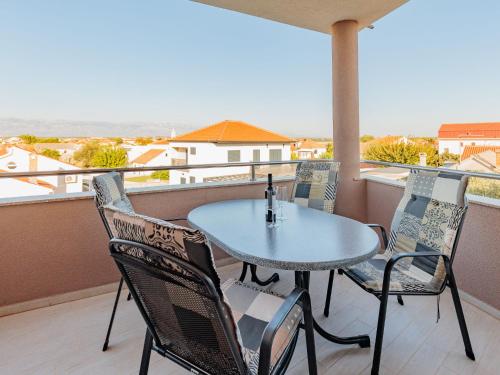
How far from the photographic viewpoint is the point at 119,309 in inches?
82.0

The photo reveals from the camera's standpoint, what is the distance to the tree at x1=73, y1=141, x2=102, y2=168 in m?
2.42

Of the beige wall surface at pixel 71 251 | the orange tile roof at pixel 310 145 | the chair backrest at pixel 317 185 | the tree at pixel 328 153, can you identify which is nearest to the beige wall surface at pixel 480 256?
the beige wall surface at pixel 71 251

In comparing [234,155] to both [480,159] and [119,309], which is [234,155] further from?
[480,159]

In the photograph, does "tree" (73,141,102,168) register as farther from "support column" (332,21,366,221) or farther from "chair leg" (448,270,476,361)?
"chair leg" (448,270,476,361)

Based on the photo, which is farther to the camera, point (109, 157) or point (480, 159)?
point (109, 157)

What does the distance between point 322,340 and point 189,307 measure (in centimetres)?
120

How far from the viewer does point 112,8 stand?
6195 millimetres

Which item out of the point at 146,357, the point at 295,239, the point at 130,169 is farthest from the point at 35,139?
the point at 295,239

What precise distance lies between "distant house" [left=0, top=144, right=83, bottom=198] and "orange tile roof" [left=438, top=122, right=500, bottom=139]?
A: 12.4ft

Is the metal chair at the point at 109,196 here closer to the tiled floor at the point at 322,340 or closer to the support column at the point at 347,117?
the tiled floor at the point at 322,340

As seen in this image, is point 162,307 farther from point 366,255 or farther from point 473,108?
point 473,108

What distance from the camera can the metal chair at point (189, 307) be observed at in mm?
759

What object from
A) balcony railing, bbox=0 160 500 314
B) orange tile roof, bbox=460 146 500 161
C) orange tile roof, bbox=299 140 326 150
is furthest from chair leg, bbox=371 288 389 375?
orange tile roof, bbox=299 140 326 150

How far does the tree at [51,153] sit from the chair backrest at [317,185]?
204 cm
